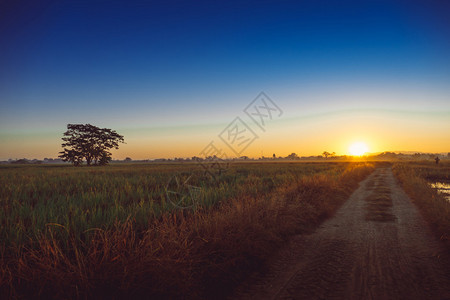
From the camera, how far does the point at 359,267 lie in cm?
441

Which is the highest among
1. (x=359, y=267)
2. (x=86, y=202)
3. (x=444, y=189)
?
(x=86, y=202)

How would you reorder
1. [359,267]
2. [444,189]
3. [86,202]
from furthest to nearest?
[444,189], [86,202], [359,267]

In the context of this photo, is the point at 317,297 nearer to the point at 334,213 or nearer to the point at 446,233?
the point at 446,233

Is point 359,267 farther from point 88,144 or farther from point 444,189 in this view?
point 88,144

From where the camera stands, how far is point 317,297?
11.3 ft

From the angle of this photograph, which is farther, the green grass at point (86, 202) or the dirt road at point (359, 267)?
the green grass at point (86, 202)

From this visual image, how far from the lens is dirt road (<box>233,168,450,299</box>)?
11.7 ft

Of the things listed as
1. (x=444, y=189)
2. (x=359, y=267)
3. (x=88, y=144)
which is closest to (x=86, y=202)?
(x=359, y=267)

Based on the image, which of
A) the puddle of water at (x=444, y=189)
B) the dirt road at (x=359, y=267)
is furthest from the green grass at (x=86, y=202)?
the puddle of water at (x=444, y=189)

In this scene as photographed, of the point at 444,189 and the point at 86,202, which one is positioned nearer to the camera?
the point at 86,202

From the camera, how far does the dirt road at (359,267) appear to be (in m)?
3.58

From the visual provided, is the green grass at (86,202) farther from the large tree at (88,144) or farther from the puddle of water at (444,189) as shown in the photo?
the large tree at (88,144)

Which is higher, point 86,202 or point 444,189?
point 86,202

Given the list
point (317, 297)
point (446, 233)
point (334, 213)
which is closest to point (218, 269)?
point (317, 297)
